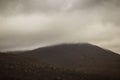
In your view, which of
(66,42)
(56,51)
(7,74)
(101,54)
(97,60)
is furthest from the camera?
(66,42)

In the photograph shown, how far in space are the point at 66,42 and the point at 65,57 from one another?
54.9 meters

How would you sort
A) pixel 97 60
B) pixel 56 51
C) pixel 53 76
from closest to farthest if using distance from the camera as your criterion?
1. pixel 53 76
2. pixel 97 60
3. pixel 56 51

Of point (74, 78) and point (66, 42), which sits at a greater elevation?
point (66, 42)

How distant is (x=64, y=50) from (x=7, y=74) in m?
115

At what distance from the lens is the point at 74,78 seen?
201 feet

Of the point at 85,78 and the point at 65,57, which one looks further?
the point at 65,57

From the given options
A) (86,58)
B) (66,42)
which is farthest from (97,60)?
(66,42)

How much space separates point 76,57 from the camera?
471 feet

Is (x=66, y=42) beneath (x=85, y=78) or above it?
above

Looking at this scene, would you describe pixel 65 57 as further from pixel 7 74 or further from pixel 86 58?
pixel 7 74

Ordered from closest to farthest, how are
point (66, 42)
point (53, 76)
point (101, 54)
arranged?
point (53, 76) → point (101, 54) → point (66, 42)

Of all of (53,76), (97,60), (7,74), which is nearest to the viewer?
(7,74)

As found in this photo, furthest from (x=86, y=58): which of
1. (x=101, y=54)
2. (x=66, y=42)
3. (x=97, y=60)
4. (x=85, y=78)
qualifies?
(x=85, y=78)

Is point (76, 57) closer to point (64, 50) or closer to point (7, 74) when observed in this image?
point (64, 50)
